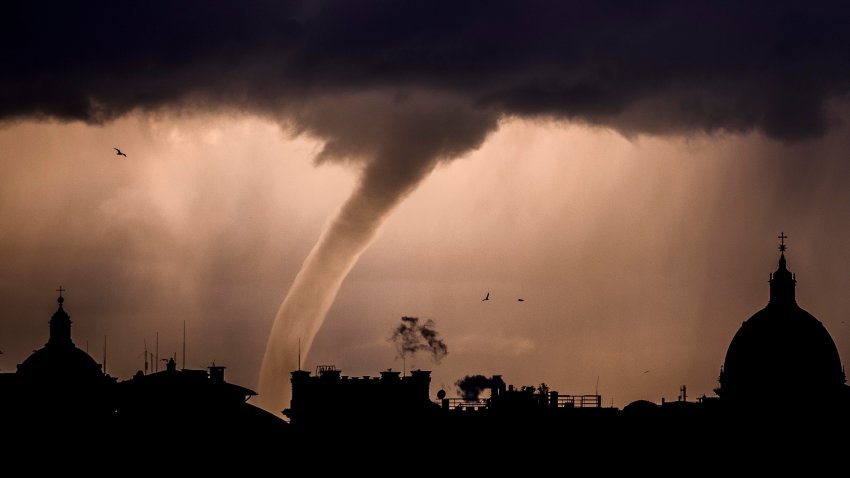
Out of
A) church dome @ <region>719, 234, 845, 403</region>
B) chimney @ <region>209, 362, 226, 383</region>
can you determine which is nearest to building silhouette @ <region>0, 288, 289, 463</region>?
chimney @ <region>209, 362, 226, 383</region>

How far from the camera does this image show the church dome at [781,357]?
181375mm

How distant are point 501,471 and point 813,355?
193ft

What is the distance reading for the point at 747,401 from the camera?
162000 millimetres

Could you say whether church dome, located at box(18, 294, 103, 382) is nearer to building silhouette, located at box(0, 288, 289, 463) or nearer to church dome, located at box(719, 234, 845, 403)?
building silhouette, located at box(0, 288, 289, 463)

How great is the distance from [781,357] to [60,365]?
66.7 meters

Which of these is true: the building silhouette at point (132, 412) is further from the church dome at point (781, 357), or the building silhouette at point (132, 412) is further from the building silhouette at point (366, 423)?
the church dome at point (781, 357)

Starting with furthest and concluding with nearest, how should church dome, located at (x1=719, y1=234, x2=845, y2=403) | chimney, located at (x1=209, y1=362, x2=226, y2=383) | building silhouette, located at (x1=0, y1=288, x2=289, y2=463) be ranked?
church dome, located at (x1=719, y1=234, x2=845, y2=403) → chimney, located at (x1=209, y1=362, x2=226, y2=383) → building silhouette, located at (x1=0, y1=288, x2=289, y2=463)

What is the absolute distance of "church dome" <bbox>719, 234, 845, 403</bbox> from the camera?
595 feet

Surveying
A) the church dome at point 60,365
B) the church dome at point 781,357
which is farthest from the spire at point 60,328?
the church dome at point 781,357

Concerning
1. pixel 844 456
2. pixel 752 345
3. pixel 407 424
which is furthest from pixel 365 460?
pixel 752 345

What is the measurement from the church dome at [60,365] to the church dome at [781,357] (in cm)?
5574

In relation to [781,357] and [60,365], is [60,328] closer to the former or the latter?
[60,365]

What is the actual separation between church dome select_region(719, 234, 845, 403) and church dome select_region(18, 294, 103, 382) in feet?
183

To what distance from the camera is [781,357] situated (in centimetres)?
18562
